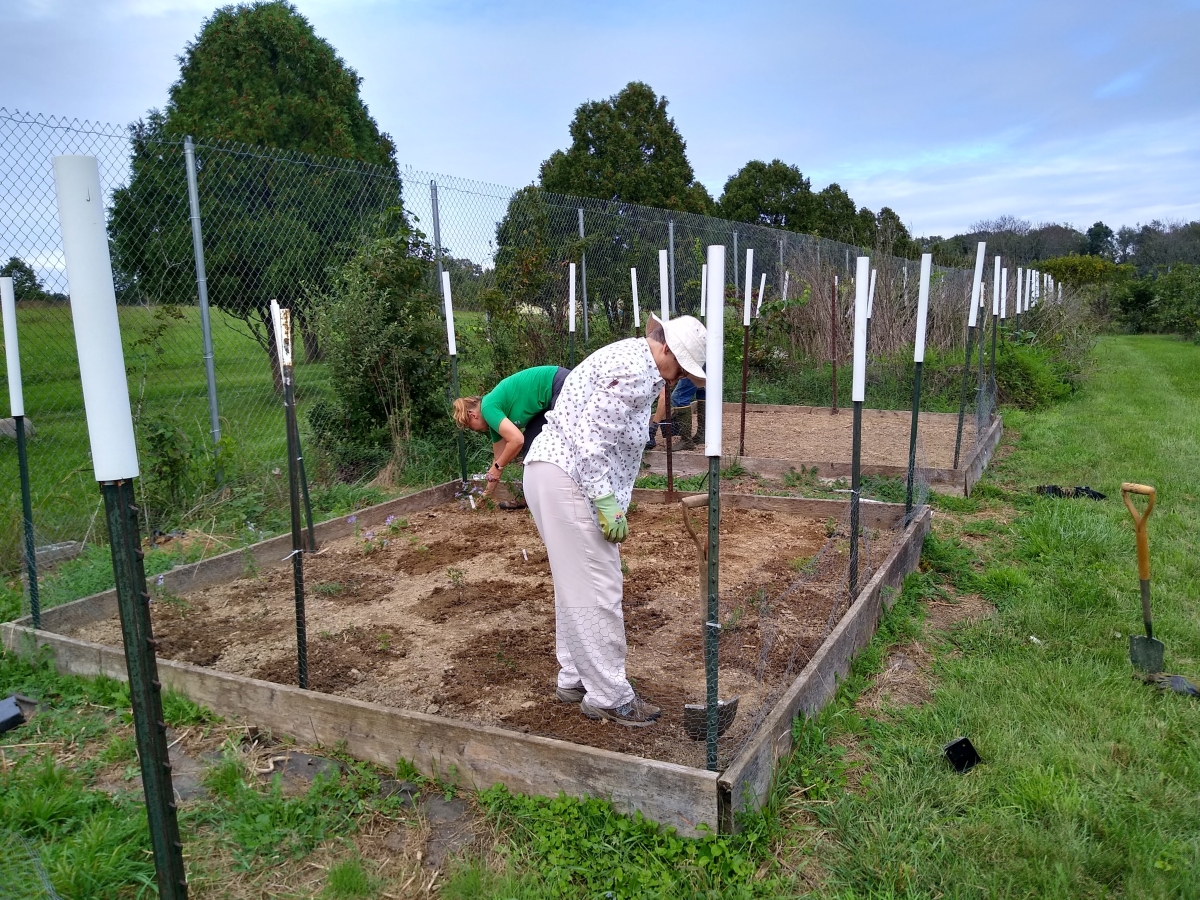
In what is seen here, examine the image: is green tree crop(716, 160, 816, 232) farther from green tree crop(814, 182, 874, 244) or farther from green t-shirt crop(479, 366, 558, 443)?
green t-shirt crop(479, 366, 558, 443)

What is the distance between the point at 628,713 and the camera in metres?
3.04

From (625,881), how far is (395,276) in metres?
5.98

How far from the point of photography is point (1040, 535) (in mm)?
5242

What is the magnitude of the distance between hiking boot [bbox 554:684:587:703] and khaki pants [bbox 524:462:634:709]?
0.65 feet

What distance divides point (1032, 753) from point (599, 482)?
1739mm

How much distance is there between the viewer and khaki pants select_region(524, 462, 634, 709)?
2.92 m

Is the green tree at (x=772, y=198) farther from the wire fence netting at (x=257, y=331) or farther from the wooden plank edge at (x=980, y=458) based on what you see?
the wooden plank edge at (x=980, y=458)

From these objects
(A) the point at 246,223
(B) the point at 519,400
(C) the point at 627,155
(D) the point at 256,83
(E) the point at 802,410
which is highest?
(C) the point at 627,155

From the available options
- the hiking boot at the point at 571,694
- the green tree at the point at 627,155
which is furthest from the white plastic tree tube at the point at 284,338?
the green tree at the point at 627,155

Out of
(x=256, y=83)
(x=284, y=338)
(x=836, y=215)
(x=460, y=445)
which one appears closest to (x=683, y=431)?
(x=460, y=445)

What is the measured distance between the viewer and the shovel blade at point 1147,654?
3.39 m

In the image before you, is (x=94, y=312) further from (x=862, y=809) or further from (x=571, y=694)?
(x=862, y=809)

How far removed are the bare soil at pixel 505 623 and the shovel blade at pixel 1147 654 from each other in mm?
1189

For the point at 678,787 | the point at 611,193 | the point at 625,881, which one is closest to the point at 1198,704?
the point at 678,787
